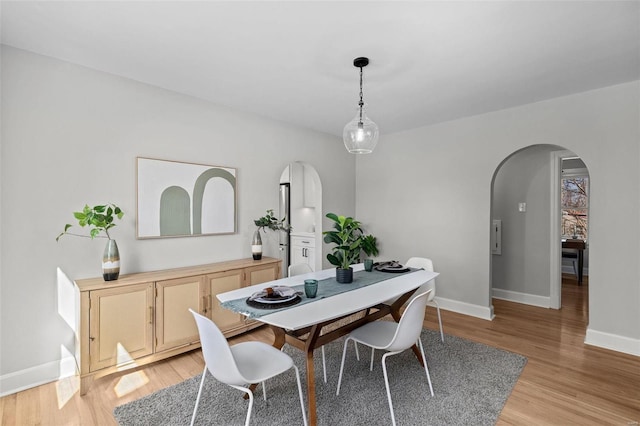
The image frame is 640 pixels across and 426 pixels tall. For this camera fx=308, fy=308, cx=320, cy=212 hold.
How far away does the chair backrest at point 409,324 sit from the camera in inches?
74.1

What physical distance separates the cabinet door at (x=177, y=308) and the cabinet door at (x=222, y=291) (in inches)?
3.2

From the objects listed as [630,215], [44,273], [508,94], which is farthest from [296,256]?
[630,215]

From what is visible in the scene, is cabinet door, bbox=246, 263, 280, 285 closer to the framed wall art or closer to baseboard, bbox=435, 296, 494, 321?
the framed wall art

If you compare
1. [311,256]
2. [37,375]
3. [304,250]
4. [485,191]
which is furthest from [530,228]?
[37,375]

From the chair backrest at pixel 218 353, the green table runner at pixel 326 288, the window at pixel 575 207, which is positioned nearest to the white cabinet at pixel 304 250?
the green table runner at pixel 326 288

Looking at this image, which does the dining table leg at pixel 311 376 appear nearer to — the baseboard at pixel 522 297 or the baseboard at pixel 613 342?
the baseboard at pixel 613 342

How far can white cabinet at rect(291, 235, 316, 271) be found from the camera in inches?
191

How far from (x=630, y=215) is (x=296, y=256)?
13.6 feet

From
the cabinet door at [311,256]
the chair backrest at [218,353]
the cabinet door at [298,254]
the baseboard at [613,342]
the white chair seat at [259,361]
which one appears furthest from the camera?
the cabinet door at [298,254]

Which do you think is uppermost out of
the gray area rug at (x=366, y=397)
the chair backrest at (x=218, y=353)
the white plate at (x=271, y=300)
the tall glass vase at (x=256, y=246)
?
the tall glass vase at (x=256, y=246)

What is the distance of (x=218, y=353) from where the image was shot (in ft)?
5.13

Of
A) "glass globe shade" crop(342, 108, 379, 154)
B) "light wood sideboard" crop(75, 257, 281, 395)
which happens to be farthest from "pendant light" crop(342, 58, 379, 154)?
"light wood sideboard" crop(75, 257, 281, 395)

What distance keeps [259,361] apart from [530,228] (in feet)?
14.1

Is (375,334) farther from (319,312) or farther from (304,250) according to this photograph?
(304,250)
